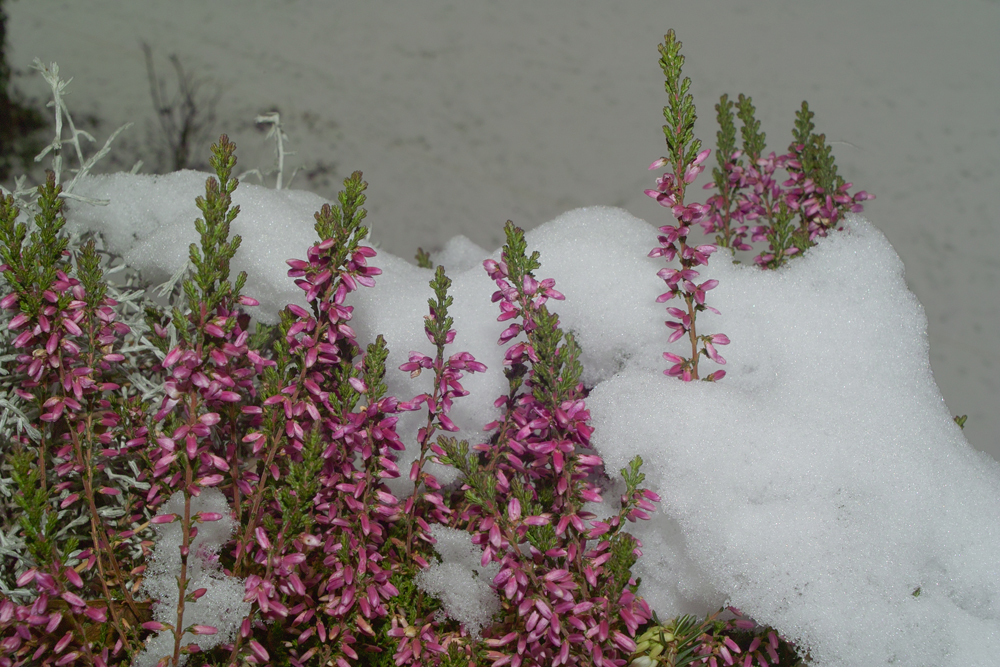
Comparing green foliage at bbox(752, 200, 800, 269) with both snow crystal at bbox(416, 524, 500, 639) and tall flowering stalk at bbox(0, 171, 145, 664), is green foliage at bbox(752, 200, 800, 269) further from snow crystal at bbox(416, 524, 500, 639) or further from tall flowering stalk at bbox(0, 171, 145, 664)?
tall flowering stalk at bbox(0, 171, 145, 664)

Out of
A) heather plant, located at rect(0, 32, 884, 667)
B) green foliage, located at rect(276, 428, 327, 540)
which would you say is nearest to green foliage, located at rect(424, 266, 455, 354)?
heather plant, located at rect(0, 32, 884, 667)

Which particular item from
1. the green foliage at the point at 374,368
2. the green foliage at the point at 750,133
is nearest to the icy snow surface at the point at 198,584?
the green foliage at the point at 374,368

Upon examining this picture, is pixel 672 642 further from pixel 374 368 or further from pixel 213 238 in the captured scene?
pixel 213 238

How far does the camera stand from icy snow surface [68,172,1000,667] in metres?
0.68

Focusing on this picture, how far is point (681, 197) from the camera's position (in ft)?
2.38

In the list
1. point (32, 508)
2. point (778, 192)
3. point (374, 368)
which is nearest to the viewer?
point (32, 508)

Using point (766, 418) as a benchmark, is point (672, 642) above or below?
below

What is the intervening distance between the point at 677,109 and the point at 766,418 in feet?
1.22

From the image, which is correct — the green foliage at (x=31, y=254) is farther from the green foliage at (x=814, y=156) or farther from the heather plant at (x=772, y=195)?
the green foliage at (x=814, y=156)

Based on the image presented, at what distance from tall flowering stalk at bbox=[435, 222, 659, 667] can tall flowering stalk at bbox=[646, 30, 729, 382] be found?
147 mm

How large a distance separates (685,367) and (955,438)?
0.34 metres

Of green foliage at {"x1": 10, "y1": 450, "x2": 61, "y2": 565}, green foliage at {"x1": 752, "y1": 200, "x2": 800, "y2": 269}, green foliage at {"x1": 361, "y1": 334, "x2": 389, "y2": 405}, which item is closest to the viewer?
green foliage at {"x1": 10, "y1": 450, "x2": 61, "y2": 565}

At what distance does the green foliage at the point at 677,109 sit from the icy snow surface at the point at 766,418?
8.8 inches

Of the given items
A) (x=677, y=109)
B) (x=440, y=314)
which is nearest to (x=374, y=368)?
(x=440, y=314)
